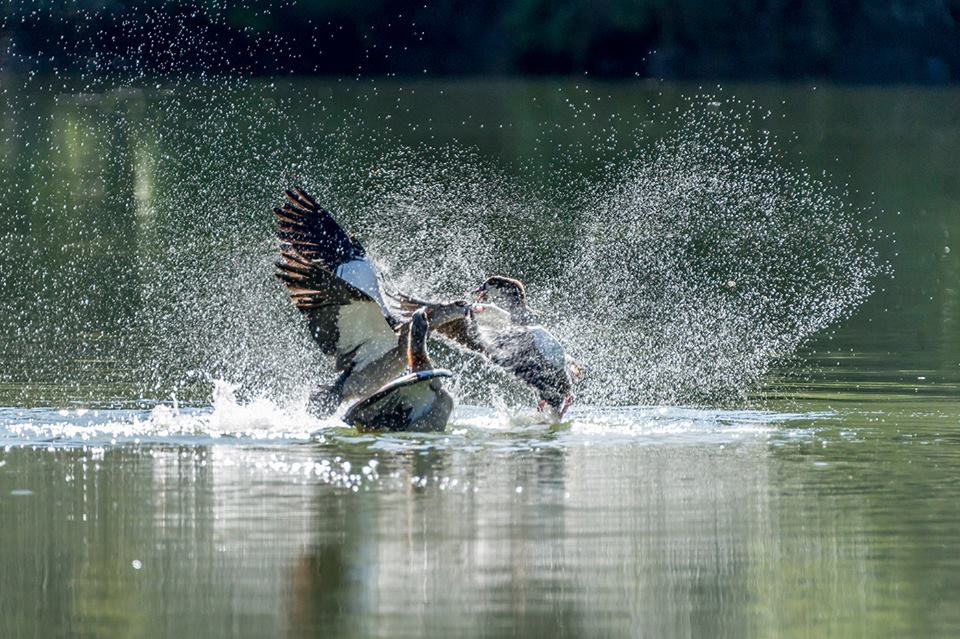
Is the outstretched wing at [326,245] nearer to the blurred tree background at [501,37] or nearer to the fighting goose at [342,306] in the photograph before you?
the fighting goose at [342,306]

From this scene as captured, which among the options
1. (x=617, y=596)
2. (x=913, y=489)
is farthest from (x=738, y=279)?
(x=617, y=596)

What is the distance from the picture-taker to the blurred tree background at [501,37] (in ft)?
187

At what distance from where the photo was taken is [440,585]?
29.2ft

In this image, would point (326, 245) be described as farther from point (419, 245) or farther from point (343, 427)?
point (419, 245)

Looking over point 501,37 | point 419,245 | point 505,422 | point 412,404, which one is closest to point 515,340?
point 505,422

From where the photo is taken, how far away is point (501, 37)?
61.9m

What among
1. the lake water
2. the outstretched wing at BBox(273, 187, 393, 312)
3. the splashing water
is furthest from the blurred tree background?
the outstretched wing at BBox(273, 187, 393, 312)

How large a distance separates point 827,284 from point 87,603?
12.6 m

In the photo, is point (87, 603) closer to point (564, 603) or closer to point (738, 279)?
point (564, 603)

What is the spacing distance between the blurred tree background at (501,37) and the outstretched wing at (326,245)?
4441 centimetres

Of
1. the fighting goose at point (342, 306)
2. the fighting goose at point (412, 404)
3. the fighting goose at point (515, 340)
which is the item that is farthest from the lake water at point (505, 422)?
the fighting goose at point (342, 306)

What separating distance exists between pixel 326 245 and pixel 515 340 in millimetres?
1154

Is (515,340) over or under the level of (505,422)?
over

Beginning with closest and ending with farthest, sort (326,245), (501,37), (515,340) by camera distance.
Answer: (326,245) → (515,340) → (501,37)
